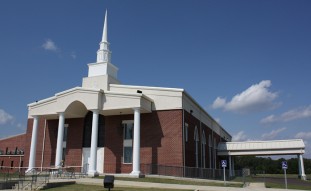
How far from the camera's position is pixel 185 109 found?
3459 cm

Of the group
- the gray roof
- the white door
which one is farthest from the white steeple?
the gray roof

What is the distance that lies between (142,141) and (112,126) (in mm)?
3898

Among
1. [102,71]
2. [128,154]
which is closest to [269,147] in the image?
[128,154]

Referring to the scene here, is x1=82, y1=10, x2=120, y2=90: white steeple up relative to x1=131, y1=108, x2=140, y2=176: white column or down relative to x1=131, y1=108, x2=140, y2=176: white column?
up

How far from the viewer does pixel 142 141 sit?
33656mm

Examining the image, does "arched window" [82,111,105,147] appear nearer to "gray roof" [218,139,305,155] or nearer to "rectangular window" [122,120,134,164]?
"rectangular window" [122,120,134,164]

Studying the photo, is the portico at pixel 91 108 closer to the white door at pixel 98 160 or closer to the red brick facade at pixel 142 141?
the red brick facade at pixel 142 141

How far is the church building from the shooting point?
3225cm

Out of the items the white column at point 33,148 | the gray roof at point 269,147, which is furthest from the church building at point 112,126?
the gray roof at point 269,147

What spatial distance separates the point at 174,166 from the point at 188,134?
4.91 meters

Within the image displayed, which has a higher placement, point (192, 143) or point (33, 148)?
point (192, 143)

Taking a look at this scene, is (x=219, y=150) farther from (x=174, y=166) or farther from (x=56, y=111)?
(x=56, y=111)

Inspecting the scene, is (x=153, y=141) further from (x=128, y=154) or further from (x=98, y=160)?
(x=98, y=160)

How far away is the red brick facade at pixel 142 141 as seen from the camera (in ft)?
107
